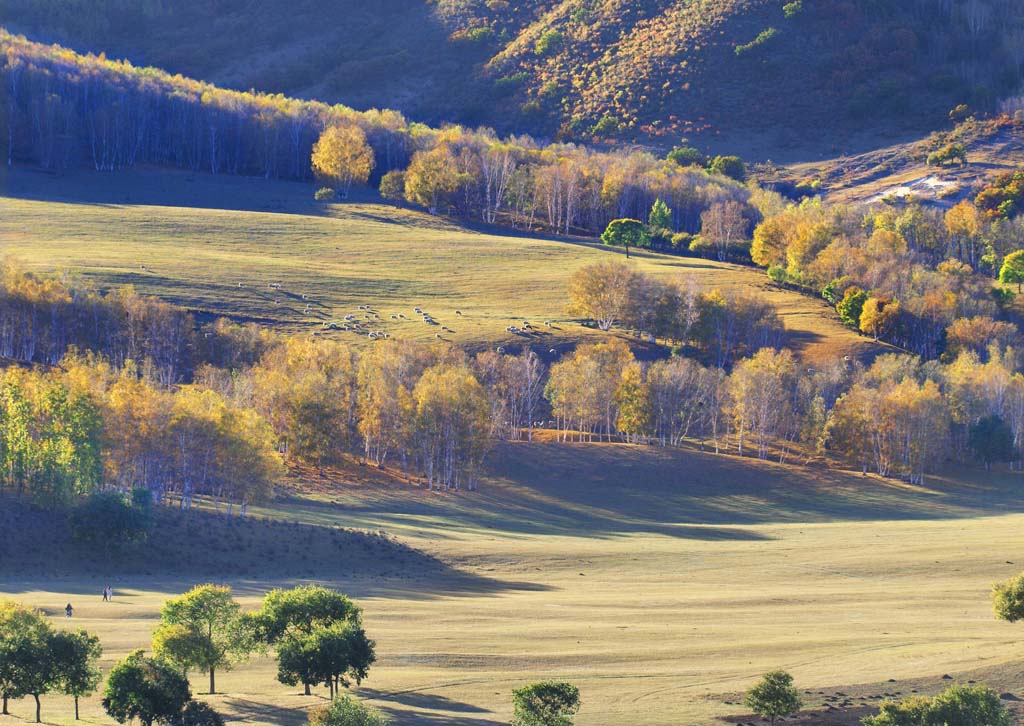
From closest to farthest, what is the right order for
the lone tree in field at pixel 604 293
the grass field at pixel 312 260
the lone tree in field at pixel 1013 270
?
the grass field at pixel 312 260 < the lone tree in field at pixel 604 293 < the lone tree in field at pixel 1013 270

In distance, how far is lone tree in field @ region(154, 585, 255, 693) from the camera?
2120 inches

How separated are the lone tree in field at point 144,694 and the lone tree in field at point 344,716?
4748 mm

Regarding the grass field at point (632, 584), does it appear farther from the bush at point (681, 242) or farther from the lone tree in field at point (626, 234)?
the bush at point (681, 242)

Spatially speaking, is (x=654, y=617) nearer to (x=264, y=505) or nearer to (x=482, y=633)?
(x=482, y=633)

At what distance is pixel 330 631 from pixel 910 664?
24.5 meters

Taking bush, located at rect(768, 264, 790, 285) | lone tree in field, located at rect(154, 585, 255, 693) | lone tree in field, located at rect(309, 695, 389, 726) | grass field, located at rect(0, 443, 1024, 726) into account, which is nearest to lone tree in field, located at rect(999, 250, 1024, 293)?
bush, located at rect(768, 264, 790, 285)

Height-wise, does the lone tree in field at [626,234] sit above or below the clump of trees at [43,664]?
above

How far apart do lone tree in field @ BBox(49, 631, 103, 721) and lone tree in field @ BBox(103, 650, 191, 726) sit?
144 centimetres

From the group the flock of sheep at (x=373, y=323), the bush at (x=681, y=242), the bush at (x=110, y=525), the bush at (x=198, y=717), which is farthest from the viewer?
the bush at (x=681, y=242)

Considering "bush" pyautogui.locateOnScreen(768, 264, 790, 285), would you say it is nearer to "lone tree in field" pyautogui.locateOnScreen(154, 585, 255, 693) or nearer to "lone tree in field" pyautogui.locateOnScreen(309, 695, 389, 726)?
"lone tree in field" pyautogui.locateOnScreen(154, 585, 255, 693)

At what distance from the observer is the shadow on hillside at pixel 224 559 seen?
7425cm

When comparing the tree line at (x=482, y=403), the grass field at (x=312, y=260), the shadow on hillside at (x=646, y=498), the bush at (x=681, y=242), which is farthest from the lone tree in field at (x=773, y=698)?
the bush at (x=681, y=242)

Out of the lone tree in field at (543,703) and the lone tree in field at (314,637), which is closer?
the lone tree in field at (543,703)

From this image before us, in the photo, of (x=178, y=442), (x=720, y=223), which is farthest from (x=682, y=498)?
(x=720, y=223)
